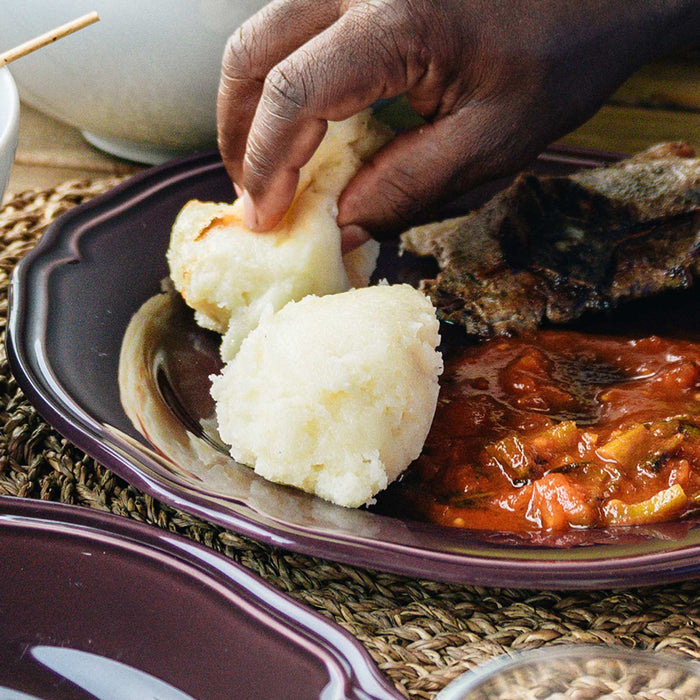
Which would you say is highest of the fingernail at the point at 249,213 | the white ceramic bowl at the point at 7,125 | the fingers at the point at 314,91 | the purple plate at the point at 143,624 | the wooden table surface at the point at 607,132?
the white ceramic bowl at the point at 7,125

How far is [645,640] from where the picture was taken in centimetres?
158

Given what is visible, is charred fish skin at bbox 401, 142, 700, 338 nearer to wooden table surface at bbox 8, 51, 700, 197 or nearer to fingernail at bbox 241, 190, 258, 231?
fingernail at bbox 241, 190, 258, 231

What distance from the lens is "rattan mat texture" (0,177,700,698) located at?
5.09 ft

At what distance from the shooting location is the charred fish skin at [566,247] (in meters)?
2.34

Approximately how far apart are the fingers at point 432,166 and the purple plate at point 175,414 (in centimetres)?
27

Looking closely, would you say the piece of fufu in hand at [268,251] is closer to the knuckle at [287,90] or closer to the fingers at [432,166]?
the fingers at [432,166]

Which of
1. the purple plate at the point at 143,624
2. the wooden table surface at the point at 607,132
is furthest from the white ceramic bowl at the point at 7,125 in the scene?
the wooden table surface at the point at 607,132

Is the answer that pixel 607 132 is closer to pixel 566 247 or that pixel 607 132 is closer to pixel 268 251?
pixel 566 247

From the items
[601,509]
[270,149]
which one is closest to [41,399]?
[270,149]

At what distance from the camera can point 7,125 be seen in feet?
6.17

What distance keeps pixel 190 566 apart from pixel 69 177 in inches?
89.1

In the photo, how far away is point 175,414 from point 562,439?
2.56 ft

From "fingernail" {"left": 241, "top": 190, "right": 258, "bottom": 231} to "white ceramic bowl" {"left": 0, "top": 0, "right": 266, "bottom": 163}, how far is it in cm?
89

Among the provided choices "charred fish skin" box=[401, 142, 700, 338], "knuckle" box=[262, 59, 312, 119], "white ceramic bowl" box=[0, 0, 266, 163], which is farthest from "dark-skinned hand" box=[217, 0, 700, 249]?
"white ceramic bowl" box=[0, 0, 266, 163]
